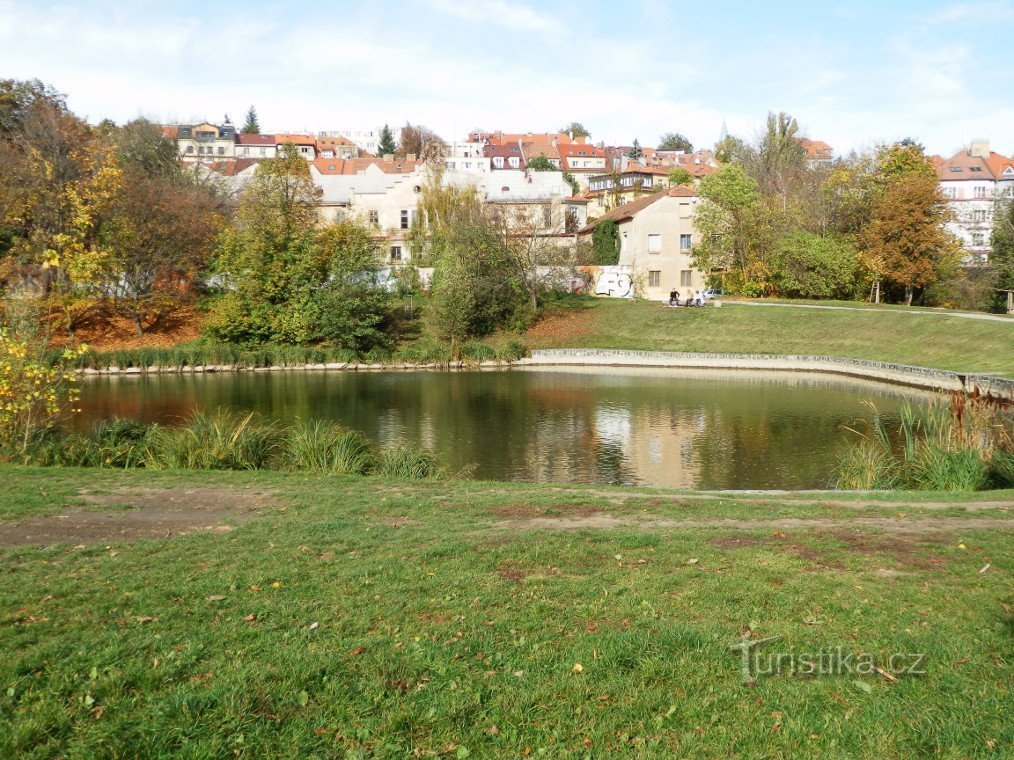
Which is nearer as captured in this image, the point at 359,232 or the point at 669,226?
the point at 359,232

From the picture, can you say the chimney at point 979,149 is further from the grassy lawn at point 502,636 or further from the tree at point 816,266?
the grassy lawn at point 502,636

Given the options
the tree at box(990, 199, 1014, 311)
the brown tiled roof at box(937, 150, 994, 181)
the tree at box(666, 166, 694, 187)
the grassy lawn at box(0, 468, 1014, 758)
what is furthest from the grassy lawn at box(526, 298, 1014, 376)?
the brown tiled roof at box(937, 150, 994, 181)

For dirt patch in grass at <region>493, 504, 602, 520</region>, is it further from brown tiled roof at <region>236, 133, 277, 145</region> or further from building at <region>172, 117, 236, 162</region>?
brown tiled roof at <region>236, 133, 277, 145</region>

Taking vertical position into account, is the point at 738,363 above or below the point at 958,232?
below

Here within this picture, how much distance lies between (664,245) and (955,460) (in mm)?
42462

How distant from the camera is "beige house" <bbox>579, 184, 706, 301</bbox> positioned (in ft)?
178

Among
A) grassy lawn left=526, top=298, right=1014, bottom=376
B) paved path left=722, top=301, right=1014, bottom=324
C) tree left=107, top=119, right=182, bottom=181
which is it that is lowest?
grassy lawn left=526, top=298, right=1014, bottom=376

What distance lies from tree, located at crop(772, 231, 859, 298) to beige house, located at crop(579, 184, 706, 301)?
585 cm

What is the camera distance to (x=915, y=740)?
14.3 feet

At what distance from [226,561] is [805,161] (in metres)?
90.0

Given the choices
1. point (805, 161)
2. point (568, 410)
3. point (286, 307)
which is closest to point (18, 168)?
point (286, 307)

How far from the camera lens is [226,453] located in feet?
50.6

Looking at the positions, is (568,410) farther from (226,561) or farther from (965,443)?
(226,561)

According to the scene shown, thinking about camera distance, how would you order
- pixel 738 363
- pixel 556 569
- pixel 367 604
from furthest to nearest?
pixel 738 363 < pixel 556 569 < pixel 367 604
